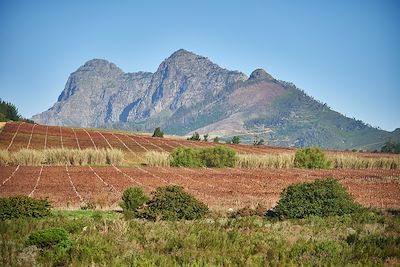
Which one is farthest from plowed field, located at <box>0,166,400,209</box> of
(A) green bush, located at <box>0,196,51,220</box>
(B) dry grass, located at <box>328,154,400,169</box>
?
(B) dry grass, located at <box>328,154,400,169</box>

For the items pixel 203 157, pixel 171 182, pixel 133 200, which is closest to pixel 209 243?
pixel 133 200

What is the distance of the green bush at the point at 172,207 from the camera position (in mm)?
17112

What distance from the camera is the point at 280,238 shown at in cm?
1311

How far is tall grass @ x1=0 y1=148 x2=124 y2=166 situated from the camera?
4172cm

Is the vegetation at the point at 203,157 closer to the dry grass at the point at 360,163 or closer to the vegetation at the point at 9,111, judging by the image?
the dry grass at the point at 360,163

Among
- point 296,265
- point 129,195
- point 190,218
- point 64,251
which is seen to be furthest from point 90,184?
point 296,265

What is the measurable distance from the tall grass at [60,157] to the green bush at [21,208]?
87.9 feet

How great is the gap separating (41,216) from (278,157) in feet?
117

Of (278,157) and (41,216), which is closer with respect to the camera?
(41,216)

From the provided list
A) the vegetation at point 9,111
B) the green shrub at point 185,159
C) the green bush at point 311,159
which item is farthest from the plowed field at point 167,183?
the vegetation at point 9,111

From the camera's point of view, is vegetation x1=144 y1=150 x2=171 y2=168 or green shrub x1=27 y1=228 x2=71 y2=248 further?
vegetation x1=144 y1=150 x2=171 y2=168

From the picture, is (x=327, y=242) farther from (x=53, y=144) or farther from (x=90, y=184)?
(x=53, y=144)

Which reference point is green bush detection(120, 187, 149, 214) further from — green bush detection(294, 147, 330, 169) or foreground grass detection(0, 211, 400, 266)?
green bush detection(294, 147, 330, 169)

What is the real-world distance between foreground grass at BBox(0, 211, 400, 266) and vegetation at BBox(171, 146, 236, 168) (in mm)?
30572
